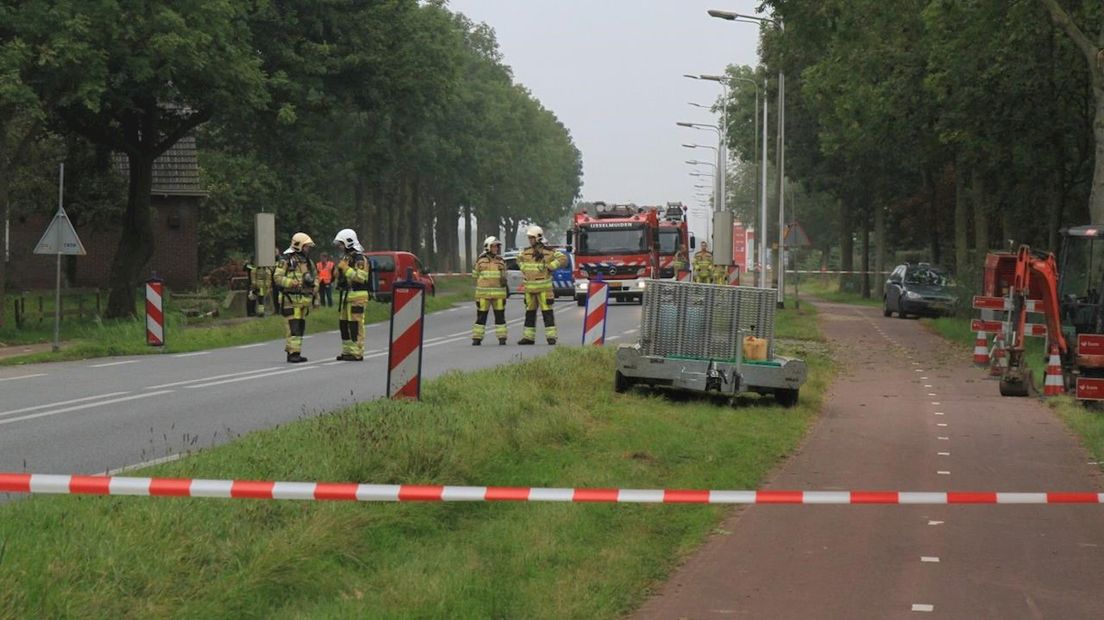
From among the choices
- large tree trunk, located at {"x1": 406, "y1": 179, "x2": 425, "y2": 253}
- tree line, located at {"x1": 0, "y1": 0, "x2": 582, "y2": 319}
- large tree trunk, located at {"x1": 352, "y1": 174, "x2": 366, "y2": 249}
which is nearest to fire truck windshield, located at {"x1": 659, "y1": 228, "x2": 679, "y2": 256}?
tree line, located at {"x1": 0, "y1": 0, "x2": 582, "y2": 319}

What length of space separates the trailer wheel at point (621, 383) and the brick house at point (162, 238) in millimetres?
41417

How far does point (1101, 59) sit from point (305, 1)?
2037 cm

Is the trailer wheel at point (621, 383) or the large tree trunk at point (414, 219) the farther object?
the large tree trunk at point (414, 219)

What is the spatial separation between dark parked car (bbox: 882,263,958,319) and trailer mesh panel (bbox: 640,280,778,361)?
93.1ft

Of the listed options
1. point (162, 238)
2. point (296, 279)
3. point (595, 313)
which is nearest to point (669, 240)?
point (162, 238)

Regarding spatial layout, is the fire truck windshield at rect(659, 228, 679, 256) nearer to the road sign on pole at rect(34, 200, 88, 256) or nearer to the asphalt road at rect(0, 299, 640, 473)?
the asphalt road at rect(0, 299, 640, 473)

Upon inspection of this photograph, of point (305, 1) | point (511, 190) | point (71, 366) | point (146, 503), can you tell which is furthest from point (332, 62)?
point (511, 190)

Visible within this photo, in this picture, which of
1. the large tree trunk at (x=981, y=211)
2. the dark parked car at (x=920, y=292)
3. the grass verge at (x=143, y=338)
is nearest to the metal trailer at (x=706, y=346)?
the grass verge at (x=143, y=338)

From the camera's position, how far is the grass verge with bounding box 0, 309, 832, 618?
283 inches

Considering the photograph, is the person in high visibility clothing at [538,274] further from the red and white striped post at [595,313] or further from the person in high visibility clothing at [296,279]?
the person in high visibility clothing at [296,279]

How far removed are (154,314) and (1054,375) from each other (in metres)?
15.2

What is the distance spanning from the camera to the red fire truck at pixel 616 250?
50.7 meters

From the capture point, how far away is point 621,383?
61.0 feet

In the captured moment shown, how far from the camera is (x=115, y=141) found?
37.9 m
